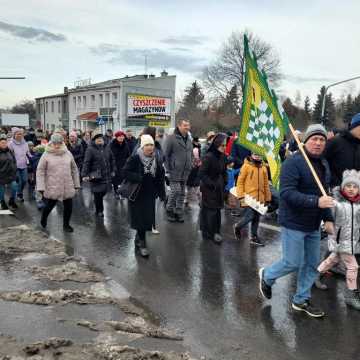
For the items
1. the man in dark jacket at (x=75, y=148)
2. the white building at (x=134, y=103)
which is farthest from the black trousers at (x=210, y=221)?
the white building at (x=134, y=103)

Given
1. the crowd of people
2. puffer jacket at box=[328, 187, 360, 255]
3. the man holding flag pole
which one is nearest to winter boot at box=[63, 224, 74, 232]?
the crowd of people

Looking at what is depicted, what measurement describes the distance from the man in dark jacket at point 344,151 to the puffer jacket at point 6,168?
6761 mm

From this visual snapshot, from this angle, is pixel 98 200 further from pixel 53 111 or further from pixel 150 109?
pixel 53 111

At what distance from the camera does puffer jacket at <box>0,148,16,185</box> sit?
909cm

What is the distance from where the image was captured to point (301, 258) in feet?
14.0

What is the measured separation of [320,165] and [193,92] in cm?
8199

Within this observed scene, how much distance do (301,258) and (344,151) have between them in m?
1.59

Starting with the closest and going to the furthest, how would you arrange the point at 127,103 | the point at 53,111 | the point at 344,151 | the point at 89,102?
the point at 344,151 < the point at 127,103 < the point at 89,102 < the point at 53,111

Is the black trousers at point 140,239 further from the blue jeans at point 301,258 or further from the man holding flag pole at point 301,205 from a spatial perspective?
the blue jeans at point 301,258

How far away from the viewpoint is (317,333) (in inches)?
156

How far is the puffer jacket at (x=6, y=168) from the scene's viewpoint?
9.09 m

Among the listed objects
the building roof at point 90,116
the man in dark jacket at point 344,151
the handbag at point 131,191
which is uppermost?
the building roof at point 90,116

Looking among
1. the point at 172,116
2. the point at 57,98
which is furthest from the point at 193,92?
the point at 172,116

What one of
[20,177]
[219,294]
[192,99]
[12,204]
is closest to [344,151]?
[219,294]
